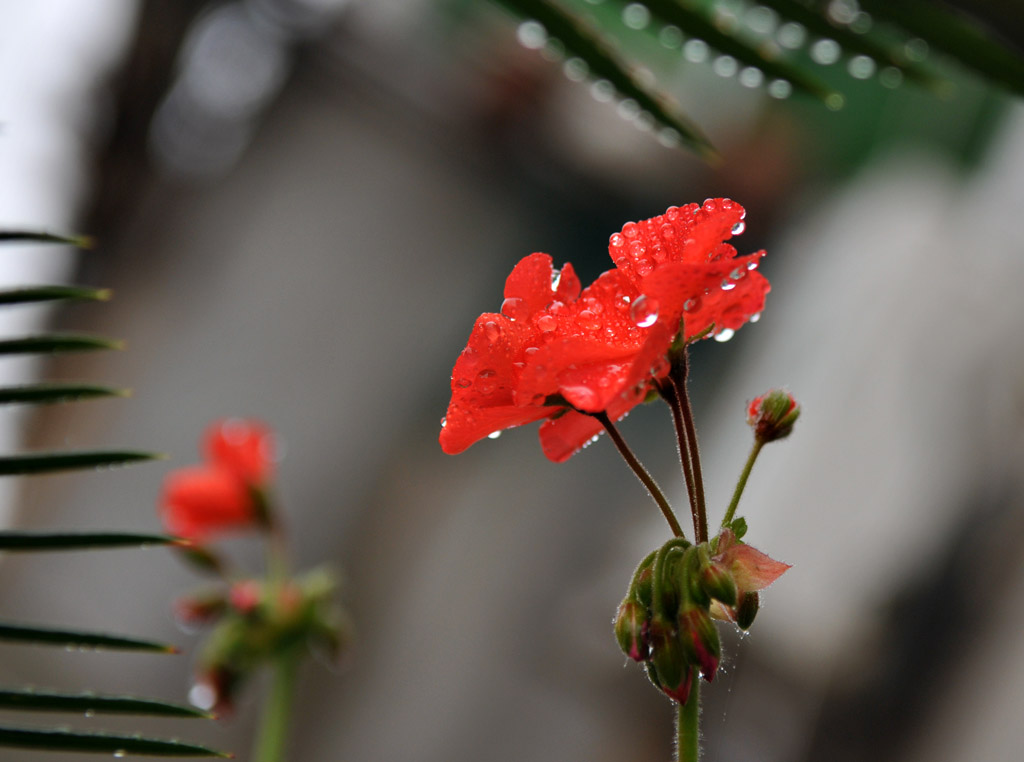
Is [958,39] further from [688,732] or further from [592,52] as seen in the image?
[688,732]

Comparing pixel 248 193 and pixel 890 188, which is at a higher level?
pixel 248 193

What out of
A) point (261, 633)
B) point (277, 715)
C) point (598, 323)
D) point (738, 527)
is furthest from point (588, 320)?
point (261, 633)

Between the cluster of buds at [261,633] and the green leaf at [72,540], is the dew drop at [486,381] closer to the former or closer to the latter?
the green leaf at [72,540]

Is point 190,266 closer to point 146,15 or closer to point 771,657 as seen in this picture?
point 146,15

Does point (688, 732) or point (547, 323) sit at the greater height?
point (547, 323)

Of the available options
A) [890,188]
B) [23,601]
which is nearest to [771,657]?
[890,188]

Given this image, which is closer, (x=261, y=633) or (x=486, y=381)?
(x=486, y=381)
